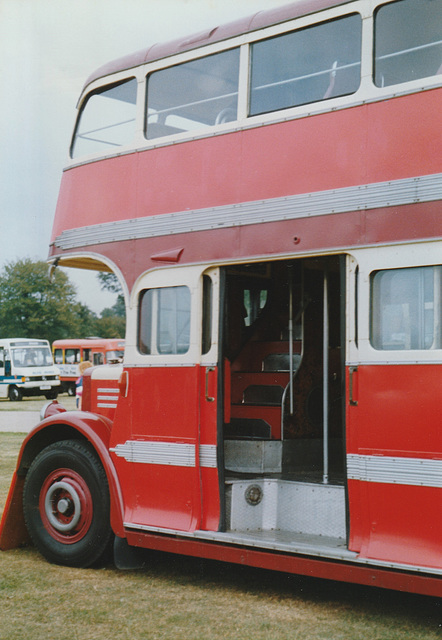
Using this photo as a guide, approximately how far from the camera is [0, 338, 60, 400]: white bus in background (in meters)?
34.3

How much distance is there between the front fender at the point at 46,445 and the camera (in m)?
6.81

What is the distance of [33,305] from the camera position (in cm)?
6156

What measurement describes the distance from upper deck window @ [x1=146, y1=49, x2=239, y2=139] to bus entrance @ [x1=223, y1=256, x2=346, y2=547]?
46.4 inches

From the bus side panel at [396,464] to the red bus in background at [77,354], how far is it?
31468 mm

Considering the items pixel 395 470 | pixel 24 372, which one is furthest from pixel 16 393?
pixel 395 470

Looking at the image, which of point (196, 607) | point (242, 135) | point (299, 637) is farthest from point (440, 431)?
point (242, 135)

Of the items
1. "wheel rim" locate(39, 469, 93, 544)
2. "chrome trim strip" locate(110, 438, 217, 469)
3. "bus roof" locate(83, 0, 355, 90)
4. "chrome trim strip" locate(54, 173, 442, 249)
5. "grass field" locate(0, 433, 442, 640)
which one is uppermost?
"bus roof" locate(83, 0, 355, 90)

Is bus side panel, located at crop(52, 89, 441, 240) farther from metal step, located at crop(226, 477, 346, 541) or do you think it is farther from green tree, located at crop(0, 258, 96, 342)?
green tree, located at crop(0, 258, 96, 342)

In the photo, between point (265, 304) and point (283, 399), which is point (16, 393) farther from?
point (283, 399)

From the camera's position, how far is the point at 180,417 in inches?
249

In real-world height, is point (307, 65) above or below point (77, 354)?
above

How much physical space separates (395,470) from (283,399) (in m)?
1.89

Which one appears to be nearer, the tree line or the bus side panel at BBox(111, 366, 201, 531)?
the bus side panel at BBox(111, 366, 201, 531)

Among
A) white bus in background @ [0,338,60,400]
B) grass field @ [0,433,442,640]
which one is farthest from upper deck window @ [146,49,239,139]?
white bus in background @ [0,338,60,400]
